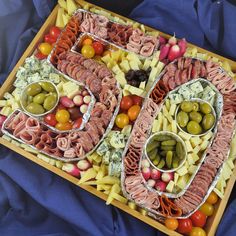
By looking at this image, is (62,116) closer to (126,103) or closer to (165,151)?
(126,103)

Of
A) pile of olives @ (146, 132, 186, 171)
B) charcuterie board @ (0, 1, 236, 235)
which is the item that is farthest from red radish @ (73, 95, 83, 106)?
pile of olives @ (146, 132, 186, 171)

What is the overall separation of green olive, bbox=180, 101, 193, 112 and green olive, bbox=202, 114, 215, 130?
4 centimetres

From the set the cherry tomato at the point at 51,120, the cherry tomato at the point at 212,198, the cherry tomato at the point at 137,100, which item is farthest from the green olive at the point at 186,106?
the cherry tomato at the point at 51,120

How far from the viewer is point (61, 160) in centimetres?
98

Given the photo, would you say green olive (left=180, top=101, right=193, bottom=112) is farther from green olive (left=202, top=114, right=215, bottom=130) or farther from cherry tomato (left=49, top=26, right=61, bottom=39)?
cherry tomato (left=49, top=26, right=61, bottom=39)

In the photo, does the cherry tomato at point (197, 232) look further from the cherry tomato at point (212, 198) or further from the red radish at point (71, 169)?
the red radish at point (71, 169)

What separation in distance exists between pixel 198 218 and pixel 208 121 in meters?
0.23

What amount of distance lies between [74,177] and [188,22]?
546 millimetres

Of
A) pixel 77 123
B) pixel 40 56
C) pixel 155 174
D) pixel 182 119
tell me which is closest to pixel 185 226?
pixel 155 174

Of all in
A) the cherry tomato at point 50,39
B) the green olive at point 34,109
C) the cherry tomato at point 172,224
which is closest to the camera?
the cherry tomato at point 172,224

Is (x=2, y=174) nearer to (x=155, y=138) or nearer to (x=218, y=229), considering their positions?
(x=155, y=138)

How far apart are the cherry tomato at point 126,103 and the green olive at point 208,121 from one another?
186 millimetres

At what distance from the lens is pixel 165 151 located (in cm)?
97

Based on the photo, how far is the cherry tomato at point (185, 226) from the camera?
0.93m
